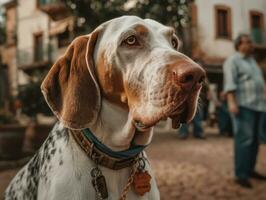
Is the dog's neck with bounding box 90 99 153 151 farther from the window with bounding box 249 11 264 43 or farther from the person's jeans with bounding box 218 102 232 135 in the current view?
the window with bounding box 249 11 264 43

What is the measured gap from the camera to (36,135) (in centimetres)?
852

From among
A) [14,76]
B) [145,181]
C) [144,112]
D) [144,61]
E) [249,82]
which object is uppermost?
[144,61]

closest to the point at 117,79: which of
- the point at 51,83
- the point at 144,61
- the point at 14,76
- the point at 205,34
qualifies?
the point at 144,61

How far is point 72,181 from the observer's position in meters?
2.11

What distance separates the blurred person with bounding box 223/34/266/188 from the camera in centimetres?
542

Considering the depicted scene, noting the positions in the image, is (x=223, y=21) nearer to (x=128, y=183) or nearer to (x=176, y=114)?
(x=128, y=183)

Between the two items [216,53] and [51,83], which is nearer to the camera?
[51,83]

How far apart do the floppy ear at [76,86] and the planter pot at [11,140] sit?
19.3 ft

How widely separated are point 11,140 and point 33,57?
21.7 meters

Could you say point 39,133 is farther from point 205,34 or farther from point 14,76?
point 14,76

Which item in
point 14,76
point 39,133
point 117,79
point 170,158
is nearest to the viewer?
A: point 117,79

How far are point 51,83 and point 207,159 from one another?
5785mm

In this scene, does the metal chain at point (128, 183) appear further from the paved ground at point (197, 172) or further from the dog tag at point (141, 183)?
the paved ground at point (197, 172)

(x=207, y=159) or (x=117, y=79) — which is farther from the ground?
(x=117, y=79)
